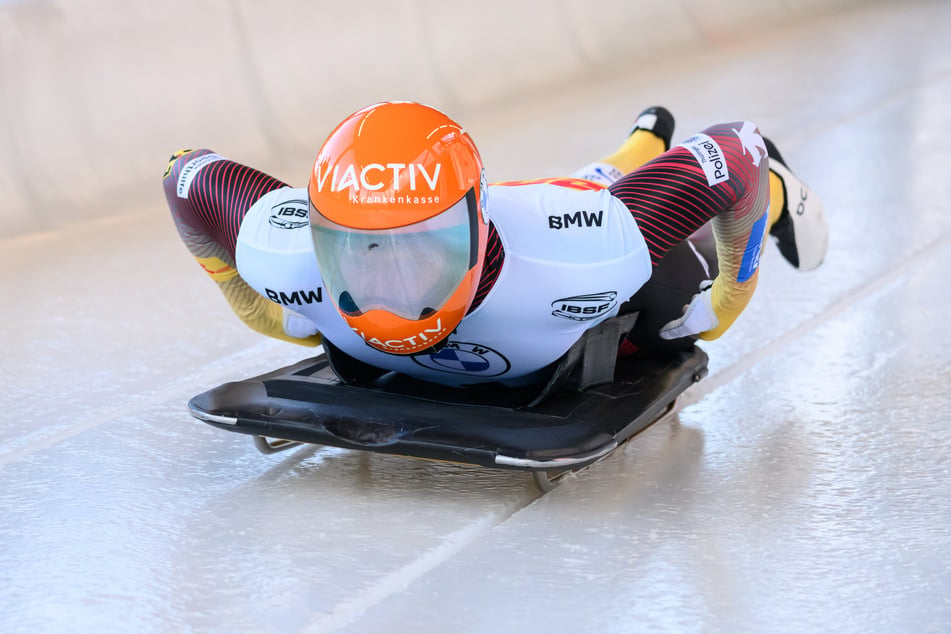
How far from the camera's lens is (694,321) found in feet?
9.25

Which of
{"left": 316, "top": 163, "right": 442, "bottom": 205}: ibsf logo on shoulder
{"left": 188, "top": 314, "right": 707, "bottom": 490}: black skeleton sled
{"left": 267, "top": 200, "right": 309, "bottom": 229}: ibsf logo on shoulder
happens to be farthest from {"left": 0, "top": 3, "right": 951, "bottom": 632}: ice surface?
{"left": 316, "top": 163, "right": 442, "bottom": 205}: ibsf logo on shoulder

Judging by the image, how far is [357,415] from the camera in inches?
97.1

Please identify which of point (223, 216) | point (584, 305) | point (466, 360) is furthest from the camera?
point (223, 216)

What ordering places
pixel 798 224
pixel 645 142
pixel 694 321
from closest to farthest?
pixel 694 321 < pixel 798 224 < pixel 645 142

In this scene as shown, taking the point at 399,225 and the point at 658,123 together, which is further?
the point at 658,123

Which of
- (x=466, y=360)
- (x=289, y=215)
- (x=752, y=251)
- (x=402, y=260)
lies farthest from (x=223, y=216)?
(x=752, y=251)

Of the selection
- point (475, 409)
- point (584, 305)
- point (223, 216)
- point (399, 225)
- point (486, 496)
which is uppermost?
point (399, 225)

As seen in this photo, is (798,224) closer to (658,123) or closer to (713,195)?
(658,123)

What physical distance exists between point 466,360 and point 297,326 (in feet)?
1.85

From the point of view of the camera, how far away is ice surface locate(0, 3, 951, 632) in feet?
6.91

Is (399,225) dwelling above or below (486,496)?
above

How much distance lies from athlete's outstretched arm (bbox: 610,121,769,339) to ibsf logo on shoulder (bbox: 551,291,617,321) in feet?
0.54

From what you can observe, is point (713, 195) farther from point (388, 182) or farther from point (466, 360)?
point (388, 182)

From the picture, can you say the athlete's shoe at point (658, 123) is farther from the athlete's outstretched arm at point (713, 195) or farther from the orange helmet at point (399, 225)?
the orange helmet at point (399, 225)
